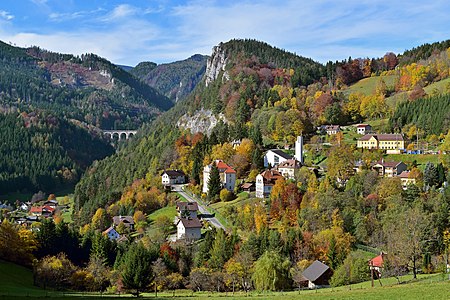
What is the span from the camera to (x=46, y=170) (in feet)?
546

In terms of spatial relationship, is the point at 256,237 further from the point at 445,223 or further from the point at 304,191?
the point at 445,223

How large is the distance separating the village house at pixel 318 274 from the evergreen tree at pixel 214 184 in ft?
96.7

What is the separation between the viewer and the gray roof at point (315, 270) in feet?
157

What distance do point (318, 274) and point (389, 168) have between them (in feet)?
85.3

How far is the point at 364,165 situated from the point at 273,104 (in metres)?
43.0

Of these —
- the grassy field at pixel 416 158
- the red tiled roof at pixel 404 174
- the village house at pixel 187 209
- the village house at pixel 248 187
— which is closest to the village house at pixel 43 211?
the village house at pixel 187 209

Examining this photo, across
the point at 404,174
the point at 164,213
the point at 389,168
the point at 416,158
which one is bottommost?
the point at 164,213

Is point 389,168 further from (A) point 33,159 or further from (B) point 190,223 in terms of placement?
(A) point 33,159

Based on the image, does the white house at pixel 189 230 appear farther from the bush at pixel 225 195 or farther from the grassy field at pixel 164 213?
the bush at pixel 225 195

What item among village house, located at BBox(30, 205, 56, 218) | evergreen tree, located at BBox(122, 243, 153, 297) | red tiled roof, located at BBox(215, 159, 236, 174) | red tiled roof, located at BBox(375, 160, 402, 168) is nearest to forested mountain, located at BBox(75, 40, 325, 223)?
village house, located at BBox(30, 205, 56, 218)

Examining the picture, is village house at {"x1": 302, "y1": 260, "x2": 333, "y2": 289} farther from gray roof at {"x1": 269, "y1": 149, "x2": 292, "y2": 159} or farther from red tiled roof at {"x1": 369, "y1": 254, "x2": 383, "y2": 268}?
gray roof at {"x1": 269, "y1": 149, "x2": 292, "y2": 159}

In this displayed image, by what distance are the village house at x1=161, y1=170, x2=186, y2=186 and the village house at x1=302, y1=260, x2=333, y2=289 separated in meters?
44.7

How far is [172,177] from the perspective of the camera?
90938 mm

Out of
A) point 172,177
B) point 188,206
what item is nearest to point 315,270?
point 188,206
